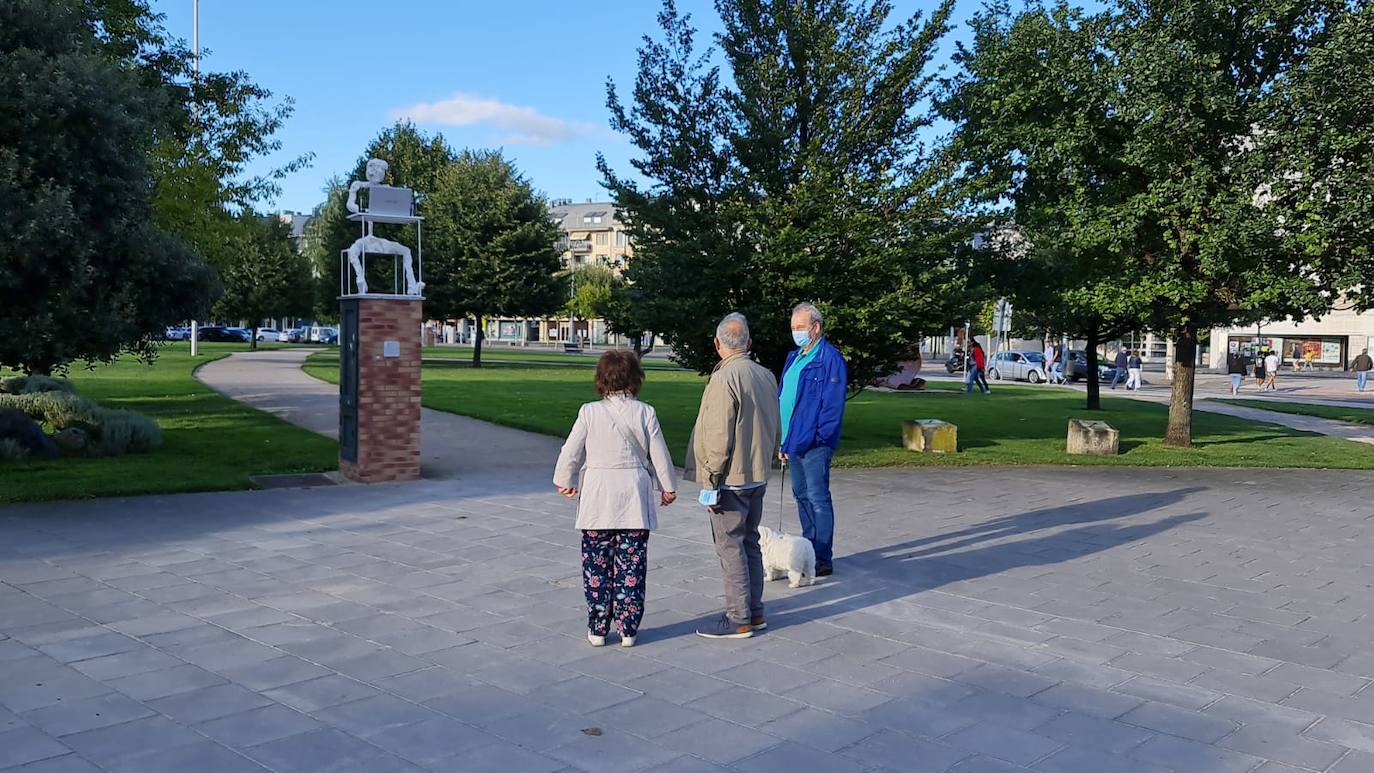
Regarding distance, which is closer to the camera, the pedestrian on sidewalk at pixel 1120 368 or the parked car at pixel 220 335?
the pedestrian on sidewalk at pixel 1120 368

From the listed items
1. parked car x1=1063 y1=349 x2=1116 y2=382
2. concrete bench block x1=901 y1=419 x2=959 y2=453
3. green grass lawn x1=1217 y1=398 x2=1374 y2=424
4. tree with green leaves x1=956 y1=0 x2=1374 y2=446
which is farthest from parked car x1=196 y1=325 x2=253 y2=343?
tree with green leaves x1=956 y1=0 x2=1374 y2=446

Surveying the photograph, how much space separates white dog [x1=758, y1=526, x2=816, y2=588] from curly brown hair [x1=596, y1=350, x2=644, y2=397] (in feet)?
5.93

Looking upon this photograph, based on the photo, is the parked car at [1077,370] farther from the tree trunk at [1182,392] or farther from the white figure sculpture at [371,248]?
the white figure sculpture at [371,248]

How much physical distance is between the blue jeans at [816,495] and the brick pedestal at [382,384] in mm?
5244

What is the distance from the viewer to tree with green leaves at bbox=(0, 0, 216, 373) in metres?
8.95

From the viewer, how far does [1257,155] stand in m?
13.4

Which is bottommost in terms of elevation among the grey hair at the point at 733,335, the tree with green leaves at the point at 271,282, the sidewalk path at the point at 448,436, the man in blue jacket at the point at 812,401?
the sidewalk path at the point at 448,436

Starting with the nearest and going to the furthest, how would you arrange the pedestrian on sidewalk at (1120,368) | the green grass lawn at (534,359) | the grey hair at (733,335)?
the grey hair at (733,335) < the pedestrian on sidewalk at (1120,368) < the green grass lawn at (534,359)

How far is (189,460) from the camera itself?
1173 cm

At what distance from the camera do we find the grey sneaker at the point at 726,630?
554 cm

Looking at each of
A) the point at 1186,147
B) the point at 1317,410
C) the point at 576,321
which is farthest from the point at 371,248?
the point at 576,321

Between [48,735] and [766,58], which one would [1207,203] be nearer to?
[766,58]

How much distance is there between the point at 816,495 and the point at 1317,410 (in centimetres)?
2614

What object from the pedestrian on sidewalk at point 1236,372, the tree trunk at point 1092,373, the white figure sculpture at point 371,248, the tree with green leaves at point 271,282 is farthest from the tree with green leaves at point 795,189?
the tree with green leaves at point 271,282
